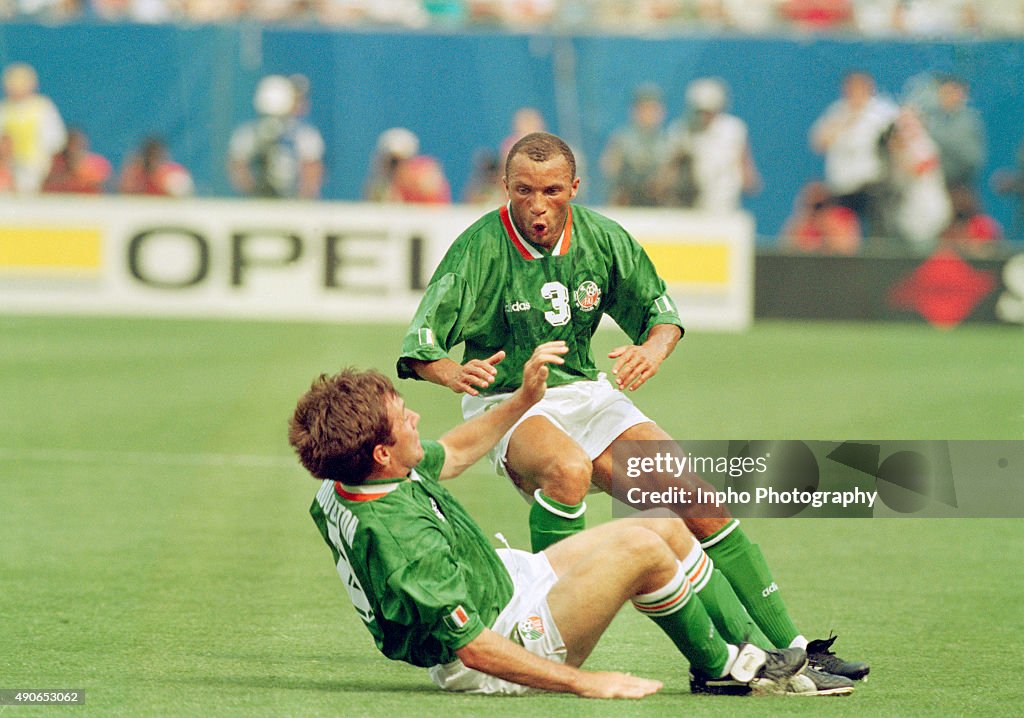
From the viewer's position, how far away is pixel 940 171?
18.7 metres

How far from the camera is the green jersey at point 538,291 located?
6230 mm

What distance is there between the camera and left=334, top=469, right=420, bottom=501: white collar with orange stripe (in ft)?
16.5

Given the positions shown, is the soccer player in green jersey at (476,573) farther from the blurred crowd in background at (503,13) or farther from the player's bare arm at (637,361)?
the blurred crowd in background at (503,13)

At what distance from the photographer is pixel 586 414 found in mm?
6391

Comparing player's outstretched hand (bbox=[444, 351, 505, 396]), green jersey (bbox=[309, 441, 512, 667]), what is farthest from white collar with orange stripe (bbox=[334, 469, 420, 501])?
player's outstretched hand (bbox=[444, 351, 505, 396])

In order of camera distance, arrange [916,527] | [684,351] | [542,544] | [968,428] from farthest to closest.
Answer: [684,351]
[968,428]
[916,527]
[542,544]

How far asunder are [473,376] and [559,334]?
2.60 feet

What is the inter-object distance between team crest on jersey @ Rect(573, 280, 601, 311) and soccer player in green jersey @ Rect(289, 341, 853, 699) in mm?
970

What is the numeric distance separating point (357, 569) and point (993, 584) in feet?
12.0

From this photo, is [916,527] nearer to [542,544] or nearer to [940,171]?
[542,544]

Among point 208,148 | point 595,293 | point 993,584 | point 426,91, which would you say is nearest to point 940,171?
point 426,91

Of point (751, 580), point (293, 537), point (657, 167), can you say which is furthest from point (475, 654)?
point (657, 167)

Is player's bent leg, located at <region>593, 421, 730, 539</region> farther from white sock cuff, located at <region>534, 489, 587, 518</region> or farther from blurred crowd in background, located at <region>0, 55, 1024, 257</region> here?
blurred crowd in background, located at <region>0, 55, 1024, 257</region>

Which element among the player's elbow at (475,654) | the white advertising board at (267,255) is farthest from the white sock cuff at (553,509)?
the white advertising board at (267,255)
